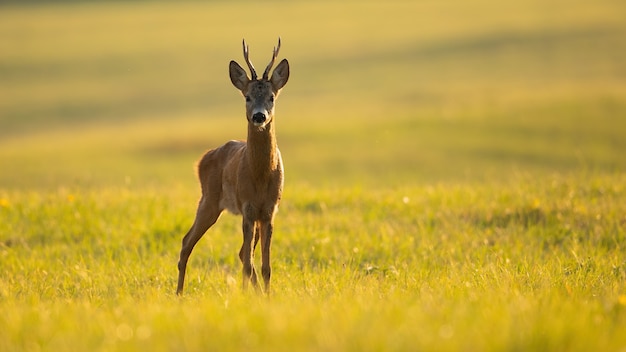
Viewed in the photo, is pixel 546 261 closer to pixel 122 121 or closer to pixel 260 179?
pixel 260 179

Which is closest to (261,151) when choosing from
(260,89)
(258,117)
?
(258,117)

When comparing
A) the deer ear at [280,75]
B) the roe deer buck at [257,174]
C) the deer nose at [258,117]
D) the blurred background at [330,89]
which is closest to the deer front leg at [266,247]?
the roe deer buck at [257,174]

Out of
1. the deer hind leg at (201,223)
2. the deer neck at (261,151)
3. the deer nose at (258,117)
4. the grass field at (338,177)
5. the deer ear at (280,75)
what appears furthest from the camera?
the deer hind leg at (201,223)

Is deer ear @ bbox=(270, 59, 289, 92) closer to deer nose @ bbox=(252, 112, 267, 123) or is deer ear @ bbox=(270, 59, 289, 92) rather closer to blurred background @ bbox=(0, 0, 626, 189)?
deer nose @ bbox=(252, 112, 267, 123)

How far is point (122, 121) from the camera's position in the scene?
4038 centimetres

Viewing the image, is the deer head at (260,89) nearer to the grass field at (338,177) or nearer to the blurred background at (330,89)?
the grass field at (338,177)

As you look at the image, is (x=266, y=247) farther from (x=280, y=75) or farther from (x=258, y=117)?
(x=280, y=75)

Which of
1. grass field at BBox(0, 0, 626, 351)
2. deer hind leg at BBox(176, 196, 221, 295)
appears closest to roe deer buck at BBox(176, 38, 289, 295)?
deer hind leg at BBox(176, 196, 221, 295)

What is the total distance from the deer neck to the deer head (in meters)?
0.07

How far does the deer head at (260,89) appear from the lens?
25.3ft

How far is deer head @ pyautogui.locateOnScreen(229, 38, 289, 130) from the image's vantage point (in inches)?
303

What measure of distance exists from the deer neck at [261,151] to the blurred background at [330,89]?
6.80 metres

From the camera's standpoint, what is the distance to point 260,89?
26.3 ft

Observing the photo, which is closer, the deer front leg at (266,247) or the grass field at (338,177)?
the grass field at (338,177)
